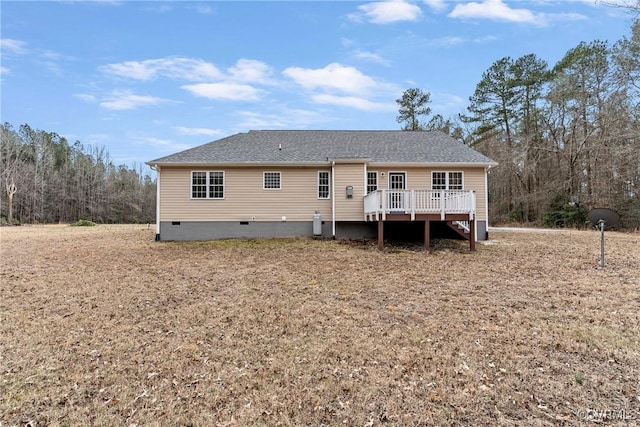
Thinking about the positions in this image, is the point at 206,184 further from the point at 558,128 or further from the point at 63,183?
the point at 63,183

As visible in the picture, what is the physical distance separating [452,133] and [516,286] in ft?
93.3

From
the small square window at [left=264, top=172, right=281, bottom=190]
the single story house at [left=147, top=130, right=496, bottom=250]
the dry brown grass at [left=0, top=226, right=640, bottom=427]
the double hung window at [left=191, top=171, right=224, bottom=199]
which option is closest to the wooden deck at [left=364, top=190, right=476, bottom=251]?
the single story house at [left=147, top=130, right=496, bottom=250]

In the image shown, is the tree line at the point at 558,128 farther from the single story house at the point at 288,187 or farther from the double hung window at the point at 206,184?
the double hung window at the point at 206,184

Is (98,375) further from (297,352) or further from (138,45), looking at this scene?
(138,45)

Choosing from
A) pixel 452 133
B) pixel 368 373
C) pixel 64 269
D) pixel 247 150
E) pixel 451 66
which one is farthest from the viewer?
pixel 452 133

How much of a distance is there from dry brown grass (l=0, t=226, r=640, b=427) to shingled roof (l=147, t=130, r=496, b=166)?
250 inches

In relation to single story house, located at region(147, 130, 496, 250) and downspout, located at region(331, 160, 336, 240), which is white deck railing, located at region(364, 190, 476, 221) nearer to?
single story house, located at region(147, 130, 496, 250)

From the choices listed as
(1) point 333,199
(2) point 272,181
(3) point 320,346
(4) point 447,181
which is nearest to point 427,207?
(4) point 447,181

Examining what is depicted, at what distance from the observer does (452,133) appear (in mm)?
32438

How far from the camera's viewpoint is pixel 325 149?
15.0 meters

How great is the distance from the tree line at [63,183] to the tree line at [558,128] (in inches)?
1304

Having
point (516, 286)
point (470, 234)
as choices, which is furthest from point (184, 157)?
point (516, 286)

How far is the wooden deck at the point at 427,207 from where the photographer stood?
11.5m

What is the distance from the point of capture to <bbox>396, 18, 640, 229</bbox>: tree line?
1895 centimetres
